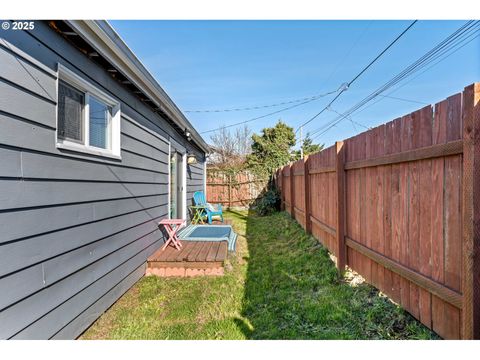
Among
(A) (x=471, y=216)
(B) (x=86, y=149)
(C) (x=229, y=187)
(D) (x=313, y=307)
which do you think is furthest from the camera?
(C) (x=229, y=187)

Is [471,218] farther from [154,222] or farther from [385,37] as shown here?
[385,37]

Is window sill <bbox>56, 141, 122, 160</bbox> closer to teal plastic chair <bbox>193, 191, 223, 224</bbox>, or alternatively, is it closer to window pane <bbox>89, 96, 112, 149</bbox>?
window pane <bbox>89, 96, 112, 149</bbox>

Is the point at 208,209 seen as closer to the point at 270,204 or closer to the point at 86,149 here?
the point at 270,204

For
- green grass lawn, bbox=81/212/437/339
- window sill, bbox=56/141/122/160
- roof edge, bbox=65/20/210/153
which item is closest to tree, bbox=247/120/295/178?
roof edge, bbox=65/20/210/153

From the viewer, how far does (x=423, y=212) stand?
189 cm

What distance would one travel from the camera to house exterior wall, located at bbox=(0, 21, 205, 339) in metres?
1.59

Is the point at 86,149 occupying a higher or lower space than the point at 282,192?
higher

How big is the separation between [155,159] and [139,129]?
726 mm

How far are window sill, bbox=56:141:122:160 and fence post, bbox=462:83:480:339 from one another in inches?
104

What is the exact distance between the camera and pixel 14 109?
1618 millimetres

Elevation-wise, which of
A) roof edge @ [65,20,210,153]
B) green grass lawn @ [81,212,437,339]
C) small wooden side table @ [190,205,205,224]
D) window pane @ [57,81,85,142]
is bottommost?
green grass lawn @ [81,212,437,339]

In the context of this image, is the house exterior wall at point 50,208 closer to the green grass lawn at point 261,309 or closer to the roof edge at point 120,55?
the roof edge at point 120,55

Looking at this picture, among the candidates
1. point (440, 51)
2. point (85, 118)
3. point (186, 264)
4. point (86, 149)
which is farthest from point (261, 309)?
point (440, 51)

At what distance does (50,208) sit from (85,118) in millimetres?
962
